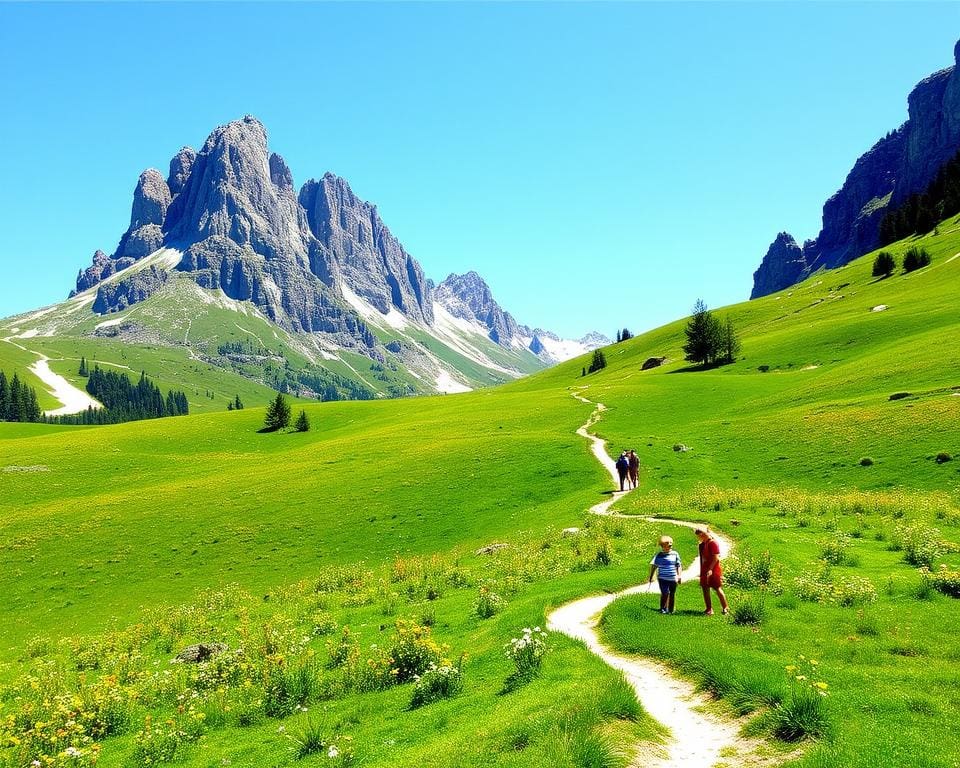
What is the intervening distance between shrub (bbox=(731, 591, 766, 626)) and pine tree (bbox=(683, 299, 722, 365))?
9371 cm

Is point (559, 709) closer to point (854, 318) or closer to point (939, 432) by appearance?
point (939, 432)

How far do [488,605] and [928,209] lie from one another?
715 ft

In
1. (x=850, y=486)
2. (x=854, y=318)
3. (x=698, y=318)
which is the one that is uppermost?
(x=698, y=318)

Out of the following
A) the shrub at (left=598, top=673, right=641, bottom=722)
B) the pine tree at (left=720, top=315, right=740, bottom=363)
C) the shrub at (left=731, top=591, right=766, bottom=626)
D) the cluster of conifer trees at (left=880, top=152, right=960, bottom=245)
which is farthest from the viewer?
the cluster of conifer trees at (left=880, top=152, right=960, bottom=245)

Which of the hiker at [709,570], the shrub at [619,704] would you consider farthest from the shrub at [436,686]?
the hiker at [709,570]

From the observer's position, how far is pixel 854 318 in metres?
92.5

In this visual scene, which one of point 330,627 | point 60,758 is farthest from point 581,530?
point 60,758

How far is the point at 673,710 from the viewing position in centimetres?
1159

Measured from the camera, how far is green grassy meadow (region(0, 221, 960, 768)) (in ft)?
38.3

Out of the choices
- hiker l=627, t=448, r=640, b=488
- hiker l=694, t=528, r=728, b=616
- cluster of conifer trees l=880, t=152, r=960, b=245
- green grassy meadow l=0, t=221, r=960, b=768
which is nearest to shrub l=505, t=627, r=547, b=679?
green grassy meadow l=0, t=221, r=960, b=768

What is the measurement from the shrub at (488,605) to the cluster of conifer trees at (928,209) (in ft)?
651

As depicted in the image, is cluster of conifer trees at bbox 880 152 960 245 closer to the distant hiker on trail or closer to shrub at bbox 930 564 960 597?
the distant hiker on trail

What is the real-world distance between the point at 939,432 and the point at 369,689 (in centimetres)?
4457

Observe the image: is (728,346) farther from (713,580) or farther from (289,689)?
(289,689)
